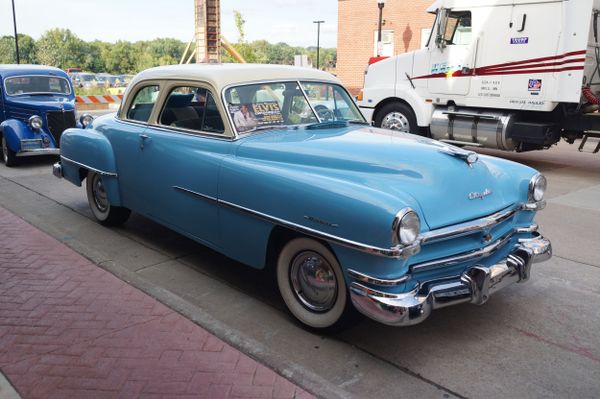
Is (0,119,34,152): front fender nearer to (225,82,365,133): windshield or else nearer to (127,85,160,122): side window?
(127,85,160,122): side window

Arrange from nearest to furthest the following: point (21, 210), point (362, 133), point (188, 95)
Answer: point (362, 133), point (188, 95), point (21, 210)

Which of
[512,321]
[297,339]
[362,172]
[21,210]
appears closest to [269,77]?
[362,172]

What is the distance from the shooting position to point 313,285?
11.6 feet

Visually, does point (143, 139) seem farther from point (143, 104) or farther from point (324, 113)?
point (324, 113)

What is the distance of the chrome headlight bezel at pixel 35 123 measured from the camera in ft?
31.4

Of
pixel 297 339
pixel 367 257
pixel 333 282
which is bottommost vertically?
pixel 297 339

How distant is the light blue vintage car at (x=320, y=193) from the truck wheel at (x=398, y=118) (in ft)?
19.1

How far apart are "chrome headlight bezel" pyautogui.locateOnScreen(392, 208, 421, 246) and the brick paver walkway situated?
3.28 ft

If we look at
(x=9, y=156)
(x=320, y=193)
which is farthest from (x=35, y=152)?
(x=320, y=193)

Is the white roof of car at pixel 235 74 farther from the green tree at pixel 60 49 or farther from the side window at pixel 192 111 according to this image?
the green tree at pixel 60 49

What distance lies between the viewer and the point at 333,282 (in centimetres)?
339

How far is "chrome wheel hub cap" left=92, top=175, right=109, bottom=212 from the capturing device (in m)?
5.80

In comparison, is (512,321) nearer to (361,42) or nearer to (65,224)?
(65,224)

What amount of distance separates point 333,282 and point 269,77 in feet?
6.68
